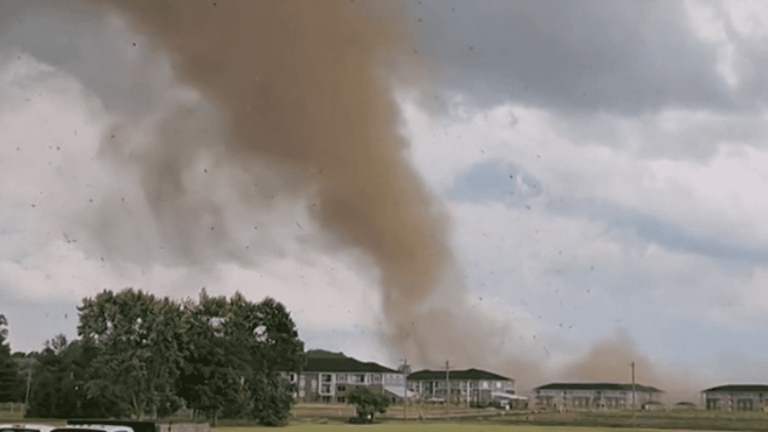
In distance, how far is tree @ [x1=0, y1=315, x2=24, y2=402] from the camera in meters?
94.2

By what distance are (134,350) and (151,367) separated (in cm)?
267

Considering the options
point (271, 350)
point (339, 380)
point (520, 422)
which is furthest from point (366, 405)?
point (339, 380)

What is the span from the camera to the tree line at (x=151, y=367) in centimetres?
8556

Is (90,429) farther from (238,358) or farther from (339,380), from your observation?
(339,380)

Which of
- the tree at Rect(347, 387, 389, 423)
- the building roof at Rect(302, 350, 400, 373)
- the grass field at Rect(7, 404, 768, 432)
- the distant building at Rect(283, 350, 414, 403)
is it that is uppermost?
the building roof at Rect(302, 350, 400, 373)

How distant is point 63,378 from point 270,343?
2739 centimetres

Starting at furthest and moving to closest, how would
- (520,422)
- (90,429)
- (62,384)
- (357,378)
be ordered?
(357,378) → (520,422) → (62,384) → (90,429)

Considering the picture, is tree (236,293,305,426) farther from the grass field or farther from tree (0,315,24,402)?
tree (0,315,24,402)

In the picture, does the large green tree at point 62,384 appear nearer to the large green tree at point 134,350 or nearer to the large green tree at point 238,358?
the large green tree at point 134,350

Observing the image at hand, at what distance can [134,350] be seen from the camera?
86438 millimetres

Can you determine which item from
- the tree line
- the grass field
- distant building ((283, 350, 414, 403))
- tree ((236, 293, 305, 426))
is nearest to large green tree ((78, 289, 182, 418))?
the tree line

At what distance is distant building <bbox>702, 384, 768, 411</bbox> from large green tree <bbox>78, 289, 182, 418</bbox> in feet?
466

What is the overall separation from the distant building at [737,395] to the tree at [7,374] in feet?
498

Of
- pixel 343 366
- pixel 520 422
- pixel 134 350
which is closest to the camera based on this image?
pixel 134 350
